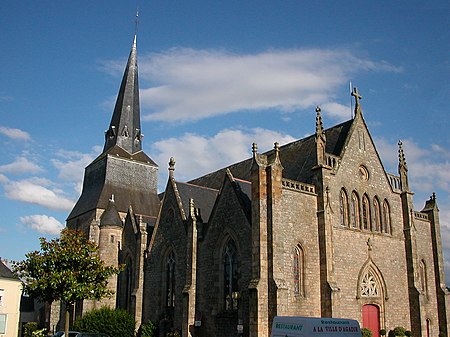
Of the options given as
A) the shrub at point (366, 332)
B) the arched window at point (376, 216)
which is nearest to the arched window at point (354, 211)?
the arched window at point (376, 216)

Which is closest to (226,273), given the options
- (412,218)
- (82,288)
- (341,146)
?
(82,288)

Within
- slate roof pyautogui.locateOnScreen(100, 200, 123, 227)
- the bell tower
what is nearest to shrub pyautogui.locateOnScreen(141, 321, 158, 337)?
the bell tower

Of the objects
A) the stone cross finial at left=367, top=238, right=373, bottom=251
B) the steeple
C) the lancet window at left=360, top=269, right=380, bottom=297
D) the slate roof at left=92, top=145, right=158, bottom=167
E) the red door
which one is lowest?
the red door

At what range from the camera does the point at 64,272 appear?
23.8 meters

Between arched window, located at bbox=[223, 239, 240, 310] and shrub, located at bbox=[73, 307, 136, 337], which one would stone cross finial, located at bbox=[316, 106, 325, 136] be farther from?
shrub, located at bbox=[73, 307, 136, 337]

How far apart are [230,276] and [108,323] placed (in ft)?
31.1

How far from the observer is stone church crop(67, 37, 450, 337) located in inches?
1009

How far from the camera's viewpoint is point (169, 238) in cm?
3334

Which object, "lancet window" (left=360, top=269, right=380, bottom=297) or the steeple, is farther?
the steeple

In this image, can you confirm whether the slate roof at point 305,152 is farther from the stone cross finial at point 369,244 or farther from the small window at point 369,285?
the small window at point 369,285

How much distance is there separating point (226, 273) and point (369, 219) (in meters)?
9.46

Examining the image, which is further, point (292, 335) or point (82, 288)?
point (82, 288)

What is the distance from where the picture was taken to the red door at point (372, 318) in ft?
92.3

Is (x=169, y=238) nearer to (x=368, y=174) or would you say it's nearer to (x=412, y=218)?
(x=368, y=174)
